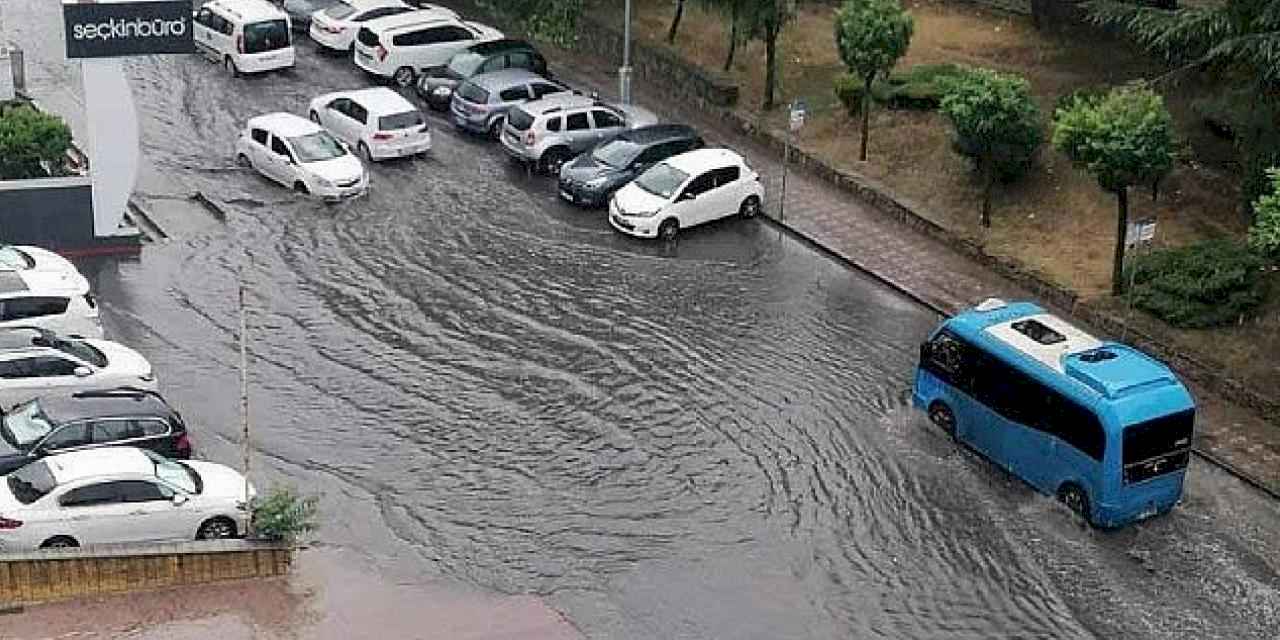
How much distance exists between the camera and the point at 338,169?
34750 mm

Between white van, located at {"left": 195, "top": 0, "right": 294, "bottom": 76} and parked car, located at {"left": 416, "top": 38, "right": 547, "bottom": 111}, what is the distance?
136 inches

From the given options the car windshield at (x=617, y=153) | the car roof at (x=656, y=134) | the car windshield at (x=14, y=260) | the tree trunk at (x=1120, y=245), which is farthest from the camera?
the car roof at (x=656, y=134)

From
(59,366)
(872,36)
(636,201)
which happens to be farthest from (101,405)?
(872,36)

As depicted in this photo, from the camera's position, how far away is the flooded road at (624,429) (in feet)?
75.2

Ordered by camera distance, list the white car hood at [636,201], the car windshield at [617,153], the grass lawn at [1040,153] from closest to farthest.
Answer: the grass lawn at [1040,153] < the white car hood at [636,201] < the car windshield at [617,153]

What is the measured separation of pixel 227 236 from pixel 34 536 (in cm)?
1187

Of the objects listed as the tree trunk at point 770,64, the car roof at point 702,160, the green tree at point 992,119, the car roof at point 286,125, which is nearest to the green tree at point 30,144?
the car roof at point 286,125

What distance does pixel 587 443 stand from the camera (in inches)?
1028

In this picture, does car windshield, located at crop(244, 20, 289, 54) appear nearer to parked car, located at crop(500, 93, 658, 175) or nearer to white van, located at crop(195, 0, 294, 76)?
white van, located at crop(195, 0, 294, 76)

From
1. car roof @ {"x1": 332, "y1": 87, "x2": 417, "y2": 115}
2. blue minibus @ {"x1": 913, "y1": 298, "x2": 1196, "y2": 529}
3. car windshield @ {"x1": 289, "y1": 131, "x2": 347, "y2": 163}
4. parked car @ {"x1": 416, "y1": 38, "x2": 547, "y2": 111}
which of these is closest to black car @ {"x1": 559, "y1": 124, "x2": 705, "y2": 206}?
car roof @ {"x1": 332, "y1": 87, "x2": 417, "y2": 115}

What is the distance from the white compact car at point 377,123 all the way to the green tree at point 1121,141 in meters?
13.5

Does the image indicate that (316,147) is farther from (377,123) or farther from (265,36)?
(265,36)

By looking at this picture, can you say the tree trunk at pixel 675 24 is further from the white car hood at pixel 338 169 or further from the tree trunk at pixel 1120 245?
the tree trunk at pixel 1120 245

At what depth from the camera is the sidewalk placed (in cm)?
2691
